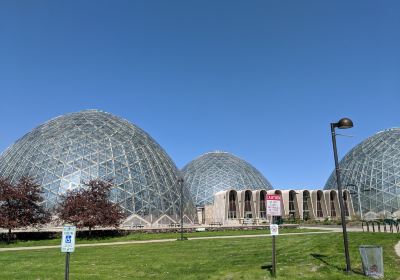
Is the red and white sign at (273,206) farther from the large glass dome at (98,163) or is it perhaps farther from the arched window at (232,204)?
the arched window at (232,204)

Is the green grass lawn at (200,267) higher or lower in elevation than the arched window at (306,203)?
lower

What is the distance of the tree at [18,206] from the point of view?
35588 millimetres

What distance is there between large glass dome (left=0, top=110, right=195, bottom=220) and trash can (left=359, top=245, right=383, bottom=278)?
3707 cm

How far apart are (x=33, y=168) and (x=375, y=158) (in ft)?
265

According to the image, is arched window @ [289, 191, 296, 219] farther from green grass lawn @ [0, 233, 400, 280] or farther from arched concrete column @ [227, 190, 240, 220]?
green grass lawn @ [0, 233, 400, 280]

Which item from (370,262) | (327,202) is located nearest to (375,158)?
(327,202)

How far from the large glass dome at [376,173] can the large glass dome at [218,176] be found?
22.9 meters

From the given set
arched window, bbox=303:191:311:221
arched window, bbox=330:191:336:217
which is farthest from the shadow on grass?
arched window, bbox=330:191:336:217

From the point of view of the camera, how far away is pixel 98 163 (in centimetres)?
4881

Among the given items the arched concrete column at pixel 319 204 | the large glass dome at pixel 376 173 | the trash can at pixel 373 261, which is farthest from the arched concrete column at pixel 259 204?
the trash can at pixel 373 261

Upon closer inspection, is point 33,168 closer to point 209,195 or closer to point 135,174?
point 135,174

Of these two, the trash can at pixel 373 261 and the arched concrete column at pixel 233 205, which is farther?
the arched concrete column at pixel 233 205

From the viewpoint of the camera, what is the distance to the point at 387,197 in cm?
8869

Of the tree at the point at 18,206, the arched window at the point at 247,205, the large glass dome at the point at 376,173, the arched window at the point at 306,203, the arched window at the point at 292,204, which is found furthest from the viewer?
the large glass dome at the point at 376,173
